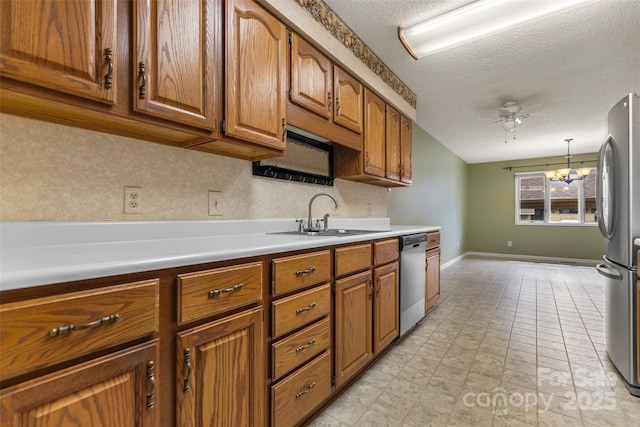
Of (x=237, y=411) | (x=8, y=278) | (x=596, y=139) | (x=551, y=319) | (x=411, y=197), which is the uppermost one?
(x=596, y=139)

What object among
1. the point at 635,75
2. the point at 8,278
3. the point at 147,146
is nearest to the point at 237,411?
the point at 8,278

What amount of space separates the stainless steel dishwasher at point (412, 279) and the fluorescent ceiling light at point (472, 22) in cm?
153

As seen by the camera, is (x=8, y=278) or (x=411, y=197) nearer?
(x=8, y=278)

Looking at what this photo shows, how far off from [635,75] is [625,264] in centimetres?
226

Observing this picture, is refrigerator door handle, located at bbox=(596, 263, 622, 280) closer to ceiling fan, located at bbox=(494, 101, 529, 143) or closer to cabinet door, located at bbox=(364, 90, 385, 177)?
cabinet door, located at bbox=(364, 90, 385, 177)

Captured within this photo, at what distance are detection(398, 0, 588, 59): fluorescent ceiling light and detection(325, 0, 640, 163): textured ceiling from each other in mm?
61

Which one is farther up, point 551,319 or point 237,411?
point 237,411

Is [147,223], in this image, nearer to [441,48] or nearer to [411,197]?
[441,48]

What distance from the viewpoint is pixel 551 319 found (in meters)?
2.94

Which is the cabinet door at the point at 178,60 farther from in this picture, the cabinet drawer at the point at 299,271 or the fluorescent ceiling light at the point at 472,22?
the fluorescent ceiling light at the point at 472,22

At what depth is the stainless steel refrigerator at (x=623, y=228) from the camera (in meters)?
1.75

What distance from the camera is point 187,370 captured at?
915 millimetres

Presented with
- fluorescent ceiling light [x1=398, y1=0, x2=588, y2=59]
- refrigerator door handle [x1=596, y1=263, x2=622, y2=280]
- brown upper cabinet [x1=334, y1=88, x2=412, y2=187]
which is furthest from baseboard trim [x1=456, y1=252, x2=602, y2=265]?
fluorescent ceiling light [x1=398, y1=0, x2=588, y2=59]

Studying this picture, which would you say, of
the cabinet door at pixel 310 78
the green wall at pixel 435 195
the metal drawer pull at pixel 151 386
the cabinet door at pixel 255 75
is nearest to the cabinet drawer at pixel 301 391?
the metal drawer pull at pixel 151 386
